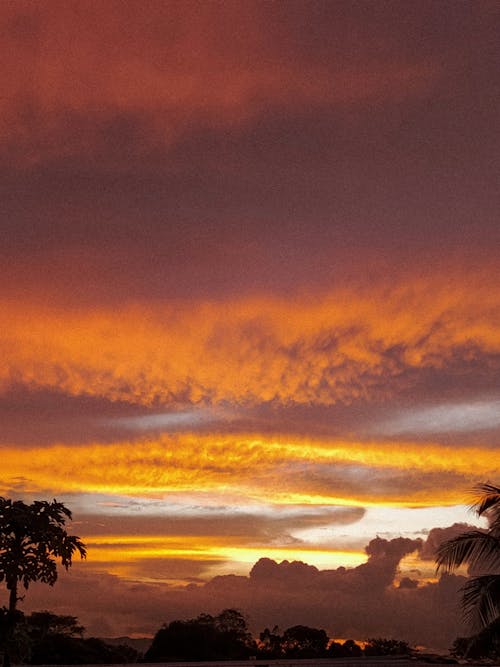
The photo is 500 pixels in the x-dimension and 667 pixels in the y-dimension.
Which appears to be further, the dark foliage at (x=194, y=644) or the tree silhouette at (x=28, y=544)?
the dark foliage at (x=194, y=644)

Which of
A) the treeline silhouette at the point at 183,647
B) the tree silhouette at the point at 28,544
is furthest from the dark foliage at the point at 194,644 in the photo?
the tree silhouette at the point at 28,544

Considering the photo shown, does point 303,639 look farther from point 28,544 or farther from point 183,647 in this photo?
point 28,544

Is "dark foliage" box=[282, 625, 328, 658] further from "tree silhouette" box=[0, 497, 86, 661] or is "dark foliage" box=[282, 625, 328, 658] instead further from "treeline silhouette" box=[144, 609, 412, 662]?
"tree silhouette" box=[0, 497, 86, 661]

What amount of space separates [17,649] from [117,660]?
12.5 metres

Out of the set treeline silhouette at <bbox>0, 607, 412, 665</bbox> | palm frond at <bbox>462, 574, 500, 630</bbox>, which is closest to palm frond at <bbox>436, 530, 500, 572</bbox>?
palm frond at <bbox>462, 574, 500, 630</bbox>

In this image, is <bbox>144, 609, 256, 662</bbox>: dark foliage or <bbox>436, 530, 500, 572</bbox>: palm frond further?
<bbox>144, 609, 256, 662</bbox>: dark foliage

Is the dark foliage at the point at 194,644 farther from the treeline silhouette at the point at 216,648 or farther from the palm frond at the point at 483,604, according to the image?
the palm frond at the point at 483,604

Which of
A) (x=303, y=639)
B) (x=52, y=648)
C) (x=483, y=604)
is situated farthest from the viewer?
(x=303, y=639)

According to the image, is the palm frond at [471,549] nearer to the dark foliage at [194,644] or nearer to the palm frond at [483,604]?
the palm frond at [483,604]

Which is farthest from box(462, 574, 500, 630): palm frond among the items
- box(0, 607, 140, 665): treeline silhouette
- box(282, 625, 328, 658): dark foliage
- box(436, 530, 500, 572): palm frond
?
box(282, 625, 328, 658): dark foliage

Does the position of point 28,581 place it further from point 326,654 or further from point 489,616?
point 326,654

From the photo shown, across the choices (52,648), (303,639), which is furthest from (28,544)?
(303,639)

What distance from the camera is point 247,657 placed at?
42.9 metres

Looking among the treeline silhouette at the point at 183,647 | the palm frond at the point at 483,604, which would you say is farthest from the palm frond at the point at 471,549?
the treeline silhouette at the point at 183,647
